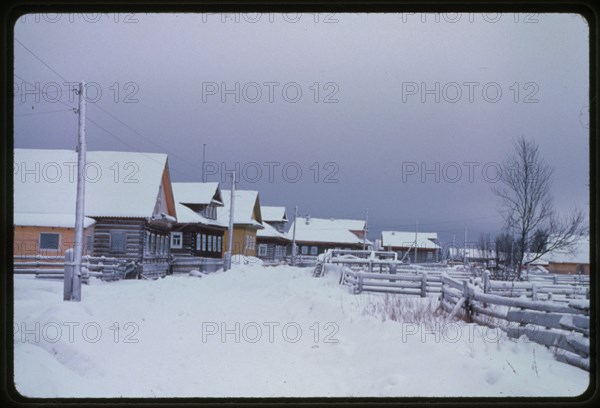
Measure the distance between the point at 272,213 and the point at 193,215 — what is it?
17890 millimetres

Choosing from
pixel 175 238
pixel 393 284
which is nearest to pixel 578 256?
pixel 393 284

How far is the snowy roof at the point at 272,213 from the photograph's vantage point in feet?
155

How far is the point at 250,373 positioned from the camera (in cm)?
608

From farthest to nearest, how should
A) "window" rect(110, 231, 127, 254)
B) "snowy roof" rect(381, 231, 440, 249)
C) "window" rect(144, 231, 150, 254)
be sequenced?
"snowy roof" rect(381, 231, 440, 249) → "window" rect(144, 231, 150, 254) → "window" rect(110, 231, 127, 254)

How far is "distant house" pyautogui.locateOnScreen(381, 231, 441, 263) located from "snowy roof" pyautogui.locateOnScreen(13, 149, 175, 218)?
166ft

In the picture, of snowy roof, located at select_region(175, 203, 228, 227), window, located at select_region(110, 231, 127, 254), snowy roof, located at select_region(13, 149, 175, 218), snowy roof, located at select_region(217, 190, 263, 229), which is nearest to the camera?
snowy roof, located at select_region(13, 149, 175, 218)

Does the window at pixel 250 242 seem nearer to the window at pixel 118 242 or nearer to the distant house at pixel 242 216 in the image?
the distant house at pixel 242 216

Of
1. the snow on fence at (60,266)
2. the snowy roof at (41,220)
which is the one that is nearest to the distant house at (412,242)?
the snow on fence at (60,266)

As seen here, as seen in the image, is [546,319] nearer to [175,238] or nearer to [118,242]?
[118,242]

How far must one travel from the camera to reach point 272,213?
4772 centimetres

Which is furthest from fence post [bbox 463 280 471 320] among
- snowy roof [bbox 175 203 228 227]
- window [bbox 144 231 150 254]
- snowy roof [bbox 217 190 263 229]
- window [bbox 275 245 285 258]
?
window [bbox 275 245 285 258]

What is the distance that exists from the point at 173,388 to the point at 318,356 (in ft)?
8.92

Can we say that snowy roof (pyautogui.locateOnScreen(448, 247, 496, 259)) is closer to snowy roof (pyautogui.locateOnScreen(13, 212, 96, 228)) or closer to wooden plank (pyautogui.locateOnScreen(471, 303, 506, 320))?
wooden plank (pyautogui.locateOnScreen(471, 303, 506, 320))

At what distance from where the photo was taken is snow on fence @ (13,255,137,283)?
18.5 meters
